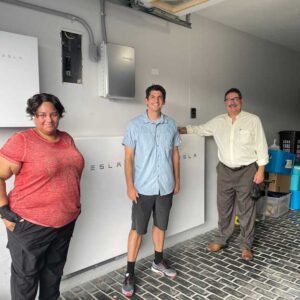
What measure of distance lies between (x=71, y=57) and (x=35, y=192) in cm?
115

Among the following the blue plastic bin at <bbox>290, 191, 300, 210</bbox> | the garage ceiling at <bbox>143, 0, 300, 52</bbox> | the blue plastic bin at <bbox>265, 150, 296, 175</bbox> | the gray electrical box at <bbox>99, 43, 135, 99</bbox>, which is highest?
the garage ceiling at <bbox>143, 0, 300, 52</bbox>

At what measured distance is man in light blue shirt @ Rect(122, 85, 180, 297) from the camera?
2207mm

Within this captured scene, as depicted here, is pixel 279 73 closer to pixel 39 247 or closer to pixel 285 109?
pixel 285 109

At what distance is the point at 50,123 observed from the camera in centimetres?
153

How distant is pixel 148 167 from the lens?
2.21 m

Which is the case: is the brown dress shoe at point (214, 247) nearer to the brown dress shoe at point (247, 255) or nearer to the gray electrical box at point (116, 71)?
the brown dress shoe at point (247, 255)

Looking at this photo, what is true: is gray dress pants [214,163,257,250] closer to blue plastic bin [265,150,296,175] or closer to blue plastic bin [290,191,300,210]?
blue plastic bin [265,150,296,175]

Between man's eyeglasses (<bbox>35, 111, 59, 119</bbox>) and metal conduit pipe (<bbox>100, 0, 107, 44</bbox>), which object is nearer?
man's eyeglasses (<bbox>35, 111, 59, 119</bbox>)

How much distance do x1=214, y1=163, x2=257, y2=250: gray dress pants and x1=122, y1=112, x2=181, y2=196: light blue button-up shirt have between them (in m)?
0.89

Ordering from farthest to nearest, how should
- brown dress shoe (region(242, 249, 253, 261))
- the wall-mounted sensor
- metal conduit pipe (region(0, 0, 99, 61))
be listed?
the wall-mounted sensor → brown dress shoe (region(242, 249, 253, 261)) → metal conduit pipe (region(0, 0, 99, 61))

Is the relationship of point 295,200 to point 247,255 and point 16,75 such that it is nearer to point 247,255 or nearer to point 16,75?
point 247,255

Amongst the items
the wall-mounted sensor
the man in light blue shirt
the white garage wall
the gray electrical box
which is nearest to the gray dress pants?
the white garage wall

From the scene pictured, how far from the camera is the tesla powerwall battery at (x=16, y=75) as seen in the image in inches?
70.2

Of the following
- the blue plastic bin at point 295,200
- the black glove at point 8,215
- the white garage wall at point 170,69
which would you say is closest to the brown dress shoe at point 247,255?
the white garage wall at point 170,69
